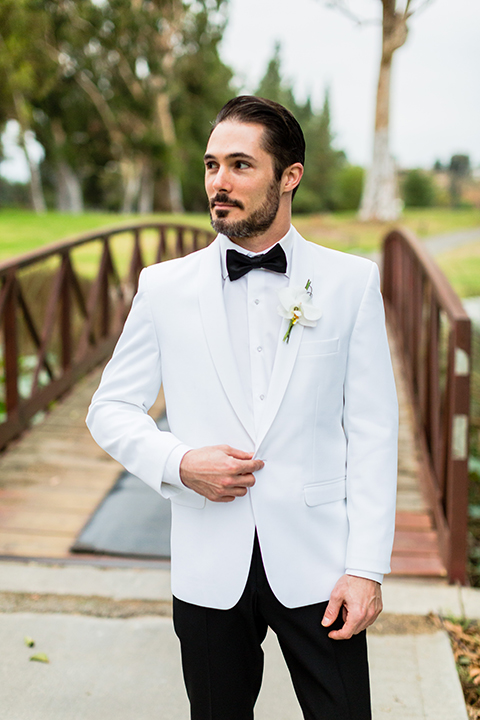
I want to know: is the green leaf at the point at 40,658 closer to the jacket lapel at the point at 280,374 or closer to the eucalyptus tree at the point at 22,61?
the jacket lapel at the point at 280,374

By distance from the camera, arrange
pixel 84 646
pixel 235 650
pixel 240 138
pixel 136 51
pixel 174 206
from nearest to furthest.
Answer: pixel 240 138, pixel 235 650, pixel 84 646, pixel 136 51, pixel 174 206

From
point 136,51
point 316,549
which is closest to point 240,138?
point 316,549

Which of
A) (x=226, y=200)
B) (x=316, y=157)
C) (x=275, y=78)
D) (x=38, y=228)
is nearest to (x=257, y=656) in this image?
(x=226, y=200)

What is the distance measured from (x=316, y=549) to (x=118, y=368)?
57cm

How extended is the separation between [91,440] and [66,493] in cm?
93

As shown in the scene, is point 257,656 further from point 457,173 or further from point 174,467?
point 457,173

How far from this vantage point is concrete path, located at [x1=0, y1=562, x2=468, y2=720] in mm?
2125

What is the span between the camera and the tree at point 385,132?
39.1 ft

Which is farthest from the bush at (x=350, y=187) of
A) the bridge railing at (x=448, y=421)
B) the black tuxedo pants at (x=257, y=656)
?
the black tuxedo pants at (x=257, y=656)

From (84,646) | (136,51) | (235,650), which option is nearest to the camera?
(235,650)

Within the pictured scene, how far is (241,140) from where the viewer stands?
4.46 feet

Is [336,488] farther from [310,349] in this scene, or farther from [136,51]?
[136,51]

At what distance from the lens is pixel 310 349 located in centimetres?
142

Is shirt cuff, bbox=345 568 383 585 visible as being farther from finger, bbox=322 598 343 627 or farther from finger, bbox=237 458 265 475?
finger, bbox=237 458 265 475
